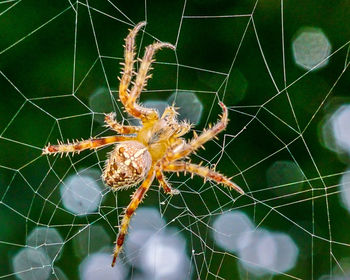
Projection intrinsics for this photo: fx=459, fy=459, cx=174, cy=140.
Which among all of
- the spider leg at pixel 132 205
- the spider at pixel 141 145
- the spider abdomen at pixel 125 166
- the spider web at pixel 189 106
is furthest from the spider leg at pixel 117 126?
the spider web at pixel 189 106

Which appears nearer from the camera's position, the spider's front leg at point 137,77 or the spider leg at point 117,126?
the spider's front leg at point 137,77

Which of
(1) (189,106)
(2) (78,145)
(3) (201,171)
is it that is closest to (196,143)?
(3) (201,171)

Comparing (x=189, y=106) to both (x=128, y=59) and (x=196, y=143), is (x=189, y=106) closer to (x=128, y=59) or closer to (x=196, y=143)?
(x=196, y=143)

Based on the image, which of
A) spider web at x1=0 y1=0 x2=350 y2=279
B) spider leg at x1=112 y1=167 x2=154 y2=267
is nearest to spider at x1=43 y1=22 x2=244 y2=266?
spider leg at x1=112 y1=167 x2=154 y2=267

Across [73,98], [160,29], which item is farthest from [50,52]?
[160,29]

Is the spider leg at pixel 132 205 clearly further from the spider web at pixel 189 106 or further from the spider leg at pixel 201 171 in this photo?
the spider web at pixel 189 106

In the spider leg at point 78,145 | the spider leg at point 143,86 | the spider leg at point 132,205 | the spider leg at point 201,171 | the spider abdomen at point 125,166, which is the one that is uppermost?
the spider leg at point 143,86

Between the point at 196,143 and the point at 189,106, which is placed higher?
the point at 196,143

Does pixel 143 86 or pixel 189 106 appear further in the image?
pixel 189 106
